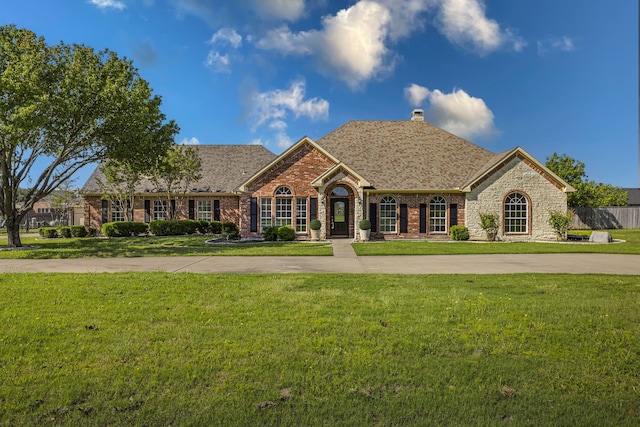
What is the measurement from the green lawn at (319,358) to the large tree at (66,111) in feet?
37.9

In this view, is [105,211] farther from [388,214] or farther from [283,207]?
[388,214]

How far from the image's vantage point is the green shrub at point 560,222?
22938 mm

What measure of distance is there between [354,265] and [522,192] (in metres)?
16.6

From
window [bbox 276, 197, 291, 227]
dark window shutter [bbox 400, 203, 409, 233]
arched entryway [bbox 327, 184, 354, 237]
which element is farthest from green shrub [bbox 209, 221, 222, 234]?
dark window shutter [bbox 400, 203, 409, 233]

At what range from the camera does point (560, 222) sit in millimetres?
23000

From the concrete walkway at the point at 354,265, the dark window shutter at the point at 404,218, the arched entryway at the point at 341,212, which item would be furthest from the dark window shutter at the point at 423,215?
the concrete walkway at the point at 354,265

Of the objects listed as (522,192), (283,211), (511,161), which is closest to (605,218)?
(522,192)

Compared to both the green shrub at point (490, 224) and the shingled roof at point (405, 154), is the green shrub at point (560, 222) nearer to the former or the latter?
the green shrub at point (490, 224)

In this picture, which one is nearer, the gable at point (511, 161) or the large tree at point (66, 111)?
the large tree at point (66, 111)

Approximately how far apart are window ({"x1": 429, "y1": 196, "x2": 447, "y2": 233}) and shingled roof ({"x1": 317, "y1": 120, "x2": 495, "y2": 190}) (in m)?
0.89

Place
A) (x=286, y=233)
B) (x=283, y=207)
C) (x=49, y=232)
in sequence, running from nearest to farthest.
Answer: (x=286, y=233)
(x=283, y=207)
(x=49, y=232)

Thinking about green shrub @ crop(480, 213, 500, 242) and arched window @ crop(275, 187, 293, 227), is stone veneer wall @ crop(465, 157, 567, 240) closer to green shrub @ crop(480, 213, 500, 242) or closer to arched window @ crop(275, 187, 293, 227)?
green shrub @ crop(480, 213, 500, 242)

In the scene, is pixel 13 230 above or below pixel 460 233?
above

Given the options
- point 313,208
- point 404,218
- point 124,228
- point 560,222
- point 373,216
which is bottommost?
point 124,228
